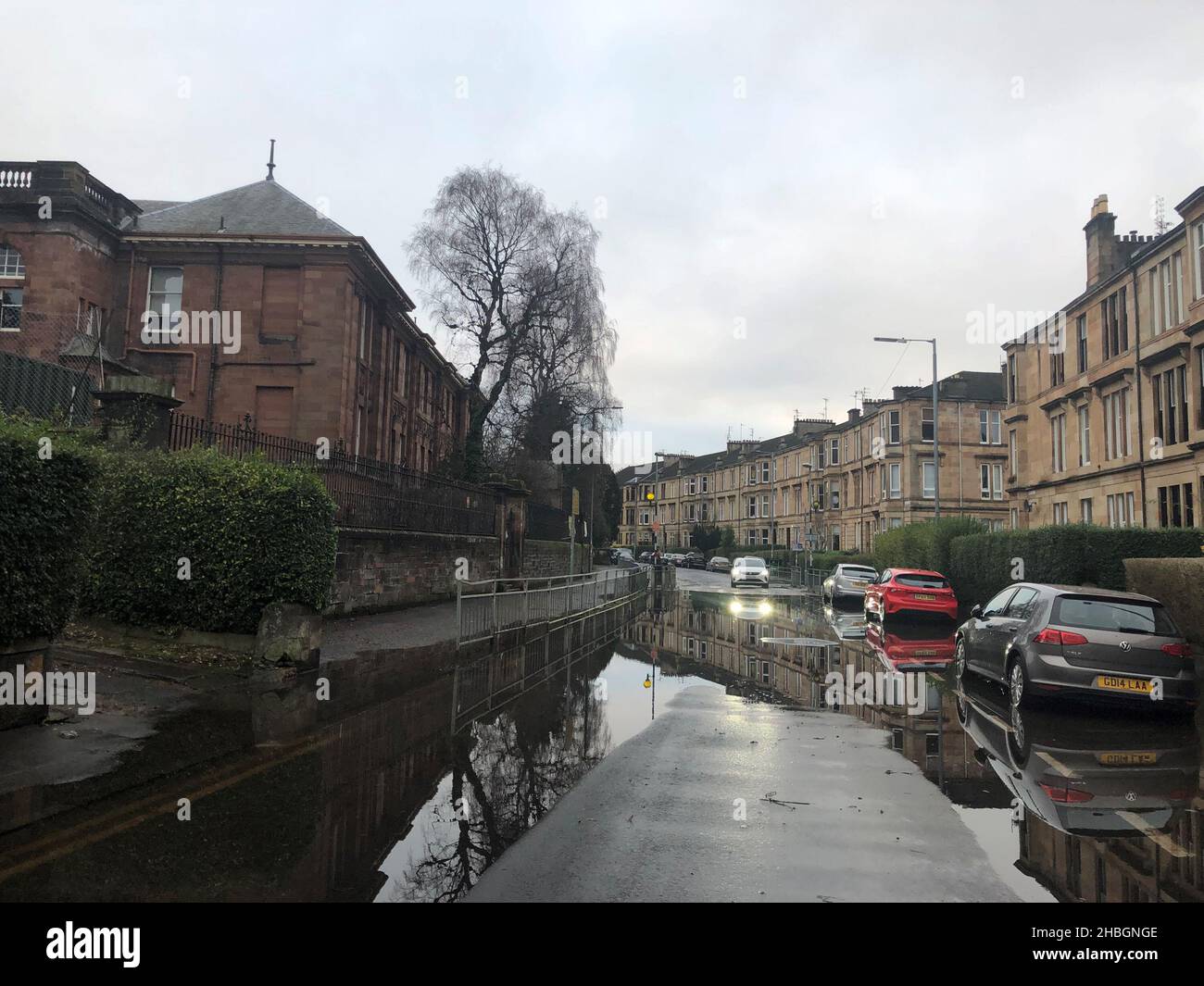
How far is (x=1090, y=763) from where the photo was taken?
717 centimetres

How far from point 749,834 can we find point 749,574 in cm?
4021

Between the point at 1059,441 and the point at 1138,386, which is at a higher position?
the point at 1138,386

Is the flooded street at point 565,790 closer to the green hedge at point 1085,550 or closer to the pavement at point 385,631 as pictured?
the pavement at point 385,631

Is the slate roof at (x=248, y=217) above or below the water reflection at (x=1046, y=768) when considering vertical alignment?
above

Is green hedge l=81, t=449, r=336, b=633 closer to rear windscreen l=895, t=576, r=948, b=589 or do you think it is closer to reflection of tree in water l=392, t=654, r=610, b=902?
reflection of tree in water l=392, t=654, r=610, b=902

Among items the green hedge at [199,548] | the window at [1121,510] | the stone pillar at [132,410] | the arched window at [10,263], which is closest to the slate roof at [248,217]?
the arched window at [10,263]

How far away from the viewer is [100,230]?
25359 mm

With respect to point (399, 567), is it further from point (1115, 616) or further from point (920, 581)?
point (1115, 616)

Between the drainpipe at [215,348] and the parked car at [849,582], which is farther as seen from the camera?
the parked car at [849,582]

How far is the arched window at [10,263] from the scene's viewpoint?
24.7 metres

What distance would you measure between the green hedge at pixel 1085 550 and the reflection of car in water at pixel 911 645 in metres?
2.73

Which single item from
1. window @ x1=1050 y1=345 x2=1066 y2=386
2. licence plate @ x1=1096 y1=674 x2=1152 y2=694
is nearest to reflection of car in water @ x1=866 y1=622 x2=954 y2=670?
licence plate @ x1=1096 y1=674 x2=1152 y2=694

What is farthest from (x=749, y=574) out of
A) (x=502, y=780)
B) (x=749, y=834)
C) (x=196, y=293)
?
(x=749, y=834)
